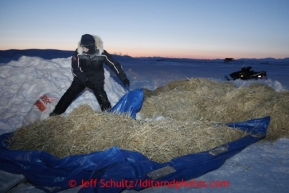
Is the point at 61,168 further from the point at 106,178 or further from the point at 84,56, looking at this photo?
the point at 84,56

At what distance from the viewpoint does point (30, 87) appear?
6.27 metres

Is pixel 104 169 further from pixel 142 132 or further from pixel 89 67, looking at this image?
pixel 89 67

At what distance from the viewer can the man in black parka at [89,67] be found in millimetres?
4207

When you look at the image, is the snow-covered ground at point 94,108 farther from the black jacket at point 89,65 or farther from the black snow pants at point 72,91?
the black jacket at point 89,65

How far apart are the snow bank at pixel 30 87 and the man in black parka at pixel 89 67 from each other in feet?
2.64

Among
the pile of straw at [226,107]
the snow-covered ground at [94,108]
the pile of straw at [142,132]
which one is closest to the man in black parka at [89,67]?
the pile of straw at [142,132]

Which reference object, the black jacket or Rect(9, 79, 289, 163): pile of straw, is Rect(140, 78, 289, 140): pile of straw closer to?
Rect(9, 79, 289, 163): pile of straw

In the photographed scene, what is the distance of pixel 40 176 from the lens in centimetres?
255

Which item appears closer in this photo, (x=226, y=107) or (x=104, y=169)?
(x=104, y=169)

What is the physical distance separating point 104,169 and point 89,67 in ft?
7.83

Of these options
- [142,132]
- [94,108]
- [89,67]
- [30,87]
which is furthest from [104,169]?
[30,87]

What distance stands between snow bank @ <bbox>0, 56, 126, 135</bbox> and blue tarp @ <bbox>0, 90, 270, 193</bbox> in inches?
83.6

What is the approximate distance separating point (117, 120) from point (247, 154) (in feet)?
6.76

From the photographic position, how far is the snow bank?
17.2 ft
